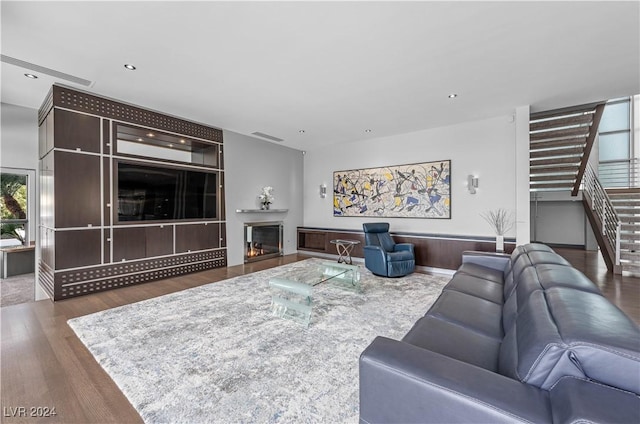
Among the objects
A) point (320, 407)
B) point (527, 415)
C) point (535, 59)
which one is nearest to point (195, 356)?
point (320, 407)

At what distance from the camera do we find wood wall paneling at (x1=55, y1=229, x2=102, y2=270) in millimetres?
3689

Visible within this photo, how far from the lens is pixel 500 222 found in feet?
15.7

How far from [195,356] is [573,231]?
10.5 m

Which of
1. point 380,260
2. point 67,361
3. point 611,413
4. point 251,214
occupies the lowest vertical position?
point 67,361

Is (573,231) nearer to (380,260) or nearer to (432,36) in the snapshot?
(380,260)

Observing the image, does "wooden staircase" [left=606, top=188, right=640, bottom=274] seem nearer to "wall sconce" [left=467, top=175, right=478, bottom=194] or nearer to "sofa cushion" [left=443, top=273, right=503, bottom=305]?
"wall sconce" [left=467, top=175, right=478, bottom=194]

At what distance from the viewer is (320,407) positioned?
1702 millimetres

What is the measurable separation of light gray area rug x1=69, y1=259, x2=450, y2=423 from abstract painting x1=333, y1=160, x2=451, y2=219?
223cm

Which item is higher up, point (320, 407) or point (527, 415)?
point (527, 415)

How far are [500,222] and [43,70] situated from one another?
690cm

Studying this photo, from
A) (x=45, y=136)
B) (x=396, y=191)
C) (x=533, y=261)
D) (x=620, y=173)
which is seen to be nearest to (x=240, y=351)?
(x=533, y=261)

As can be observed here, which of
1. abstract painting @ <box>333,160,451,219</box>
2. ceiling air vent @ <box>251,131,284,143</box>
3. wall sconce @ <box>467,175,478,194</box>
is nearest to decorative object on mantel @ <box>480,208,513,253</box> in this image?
wall sconce @ <box>467,175,478,194</box>

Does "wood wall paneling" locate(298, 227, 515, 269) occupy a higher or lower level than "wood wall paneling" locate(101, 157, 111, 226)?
lower

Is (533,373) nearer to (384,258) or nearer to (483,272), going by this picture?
(483,272)
